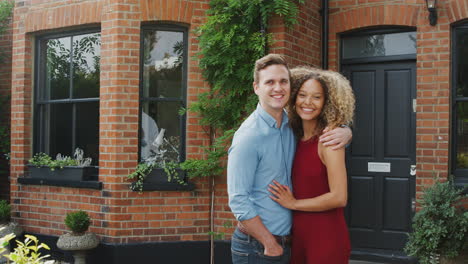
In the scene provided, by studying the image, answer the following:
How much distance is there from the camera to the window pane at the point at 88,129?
23.2ft

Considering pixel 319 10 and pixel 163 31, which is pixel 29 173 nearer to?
pixel 163 31

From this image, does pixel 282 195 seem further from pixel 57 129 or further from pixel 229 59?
pixel 57 129

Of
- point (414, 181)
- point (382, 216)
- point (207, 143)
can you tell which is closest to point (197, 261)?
point (207, 143)

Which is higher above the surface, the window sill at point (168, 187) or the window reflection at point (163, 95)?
the window reflection at point (163, 95)

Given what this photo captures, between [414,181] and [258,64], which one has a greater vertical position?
[258,64]

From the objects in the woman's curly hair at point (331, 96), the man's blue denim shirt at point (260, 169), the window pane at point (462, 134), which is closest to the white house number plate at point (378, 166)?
the window pane at point (462, 134)

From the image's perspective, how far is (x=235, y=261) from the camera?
10.0 feet

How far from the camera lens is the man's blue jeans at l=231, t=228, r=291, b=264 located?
→ 9.66 ft

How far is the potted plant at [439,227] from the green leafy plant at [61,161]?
13.0 feet

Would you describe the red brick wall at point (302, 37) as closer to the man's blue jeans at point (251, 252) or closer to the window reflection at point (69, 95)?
the window reflection at point (69, 95)

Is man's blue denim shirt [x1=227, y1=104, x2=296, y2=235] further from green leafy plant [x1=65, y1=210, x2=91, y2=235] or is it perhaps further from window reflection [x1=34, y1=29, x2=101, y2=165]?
window reflection [x1=34, y1=29, x2=101, y2=165]

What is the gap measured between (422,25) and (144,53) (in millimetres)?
3245

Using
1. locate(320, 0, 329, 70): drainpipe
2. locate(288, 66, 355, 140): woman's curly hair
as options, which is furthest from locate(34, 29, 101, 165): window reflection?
locate(288, 66, 355, 140): woman's curly hair

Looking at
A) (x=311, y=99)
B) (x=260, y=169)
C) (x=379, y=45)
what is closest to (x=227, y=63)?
(x=379, y=45)
